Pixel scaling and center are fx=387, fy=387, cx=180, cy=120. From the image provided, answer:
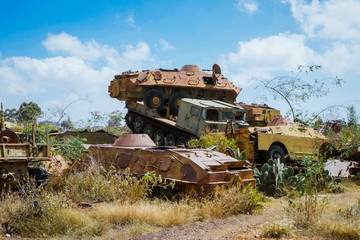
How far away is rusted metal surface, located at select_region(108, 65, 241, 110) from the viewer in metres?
22.3

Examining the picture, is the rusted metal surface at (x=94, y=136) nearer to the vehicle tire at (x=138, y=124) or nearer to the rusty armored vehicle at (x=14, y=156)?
the vehicle tire at (x=138, y=124)

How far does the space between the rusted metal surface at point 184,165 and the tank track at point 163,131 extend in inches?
366

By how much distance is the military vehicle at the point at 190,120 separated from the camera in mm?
18562

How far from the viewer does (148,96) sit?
22.0 metres

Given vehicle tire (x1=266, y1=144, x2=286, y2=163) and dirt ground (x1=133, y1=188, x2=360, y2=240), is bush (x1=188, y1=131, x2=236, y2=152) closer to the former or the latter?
vehicle tire (x1=266, y1=144, x2=286, y2=163)

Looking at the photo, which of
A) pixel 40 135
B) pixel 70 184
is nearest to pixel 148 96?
pixel 40 135

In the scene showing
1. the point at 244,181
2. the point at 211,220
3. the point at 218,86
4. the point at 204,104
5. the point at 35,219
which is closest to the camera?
the point at 35,219

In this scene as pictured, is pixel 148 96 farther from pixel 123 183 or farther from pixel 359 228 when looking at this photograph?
pixel 359 228

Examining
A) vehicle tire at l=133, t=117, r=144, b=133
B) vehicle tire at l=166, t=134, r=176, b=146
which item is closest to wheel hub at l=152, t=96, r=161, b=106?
vehicle tire at l=133, t=117, r=144, b=133

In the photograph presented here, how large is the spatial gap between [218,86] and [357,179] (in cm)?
1140

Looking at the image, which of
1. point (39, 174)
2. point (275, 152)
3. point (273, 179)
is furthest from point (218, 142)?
point (39, 174)

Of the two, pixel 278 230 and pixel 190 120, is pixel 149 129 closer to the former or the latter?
pixel 190 120

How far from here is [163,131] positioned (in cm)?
2145

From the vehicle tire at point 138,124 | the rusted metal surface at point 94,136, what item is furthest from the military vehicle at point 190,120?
the rusted metal surface at point 94,136
